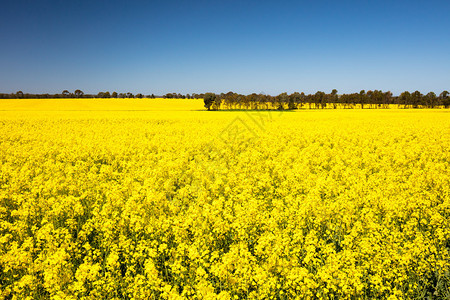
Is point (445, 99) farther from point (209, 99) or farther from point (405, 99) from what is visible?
point (209, 99)

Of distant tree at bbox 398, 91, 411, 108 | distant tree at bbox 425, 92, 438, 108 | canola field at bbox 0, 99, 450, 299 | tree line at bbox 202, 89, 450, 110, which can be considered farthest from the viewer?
distant tree at bbox 398, 91, 411, 108

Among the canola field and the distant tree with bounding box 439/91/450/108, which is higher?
the distant tree with bounding box 439/91/450/108

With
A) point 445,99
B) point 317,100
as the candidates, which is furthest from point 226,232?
point 445,99

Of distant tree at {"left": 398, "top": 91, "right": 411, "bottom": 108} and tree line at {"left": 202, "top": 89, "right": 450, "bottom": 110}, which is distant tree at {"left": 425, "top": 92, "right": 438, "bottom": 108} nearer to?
tree line at {"left": 202, "top": 89, "right": 450, "bottom": 110}

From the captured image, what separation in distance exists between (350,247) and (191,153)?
31.9 ft

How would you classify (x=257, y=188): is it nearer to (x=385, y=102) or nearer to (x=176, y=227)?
(x=176, y=227)

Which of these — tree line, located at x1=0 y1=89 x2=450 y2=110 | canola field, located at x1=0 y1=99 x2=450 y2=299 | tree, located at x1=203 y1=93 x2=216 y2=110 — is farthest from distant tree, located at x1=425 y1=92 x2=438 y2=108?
canola field, located at x1=0 y1=99 x2=450 y2=299

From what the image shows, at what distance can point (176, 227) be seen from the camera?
5.12m

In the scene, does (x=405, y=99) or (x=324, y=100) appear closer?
(x=324, y=100)

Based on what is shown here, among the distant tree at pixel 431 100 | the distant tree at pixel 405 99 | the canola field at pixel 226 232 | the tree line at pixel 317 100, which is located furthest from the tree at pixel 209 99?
the distant tree at pixel 431 100

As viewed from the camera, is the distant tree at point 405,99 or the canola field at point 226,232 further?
the distant tree at point 405,99

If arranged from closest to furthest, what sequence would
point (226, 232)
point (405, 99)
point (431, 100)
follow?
point (226, 232) < point (431, 100) < point (405, 99)

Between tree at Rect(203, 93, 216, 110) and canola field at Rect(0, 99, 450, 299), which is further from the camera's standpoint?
tree at Rect(203, 93, 216, 110)

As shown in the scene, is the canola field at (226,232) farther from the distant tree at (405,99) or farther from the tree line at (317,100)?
the distant tree at (405,99)
